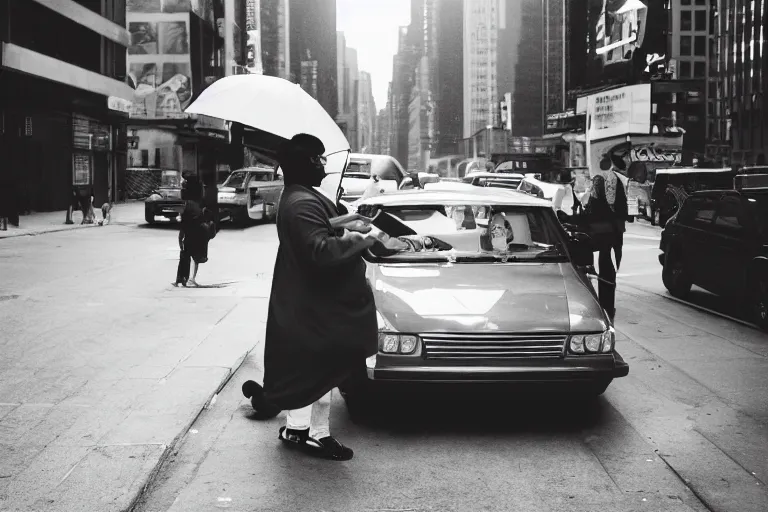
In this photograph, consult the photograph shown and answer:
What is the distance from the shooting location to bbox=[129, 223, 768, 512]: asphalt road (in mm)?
4691

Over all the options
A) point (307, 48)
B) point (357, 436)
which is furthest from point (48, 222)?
point (307, 48)

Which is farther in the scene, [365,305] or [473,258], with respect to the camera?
[473,258]

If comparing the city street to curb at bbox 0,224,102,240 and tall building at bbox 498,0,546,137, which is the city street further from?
tall building at bbox 498,0,546,137

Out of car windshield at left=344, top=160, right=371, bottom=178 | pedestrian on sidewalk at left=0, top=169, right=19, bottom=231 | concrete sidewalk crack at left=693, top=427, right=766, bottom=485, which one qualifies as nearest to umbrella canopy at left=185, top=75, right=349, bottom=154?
concrete sidewalk crack at left=693, top=427, right=766, bottom=485

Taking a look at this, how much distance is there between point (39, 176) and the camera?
3991 centimetres

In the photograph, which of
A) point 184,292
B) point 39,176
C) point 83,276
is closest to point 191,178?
point 184,292

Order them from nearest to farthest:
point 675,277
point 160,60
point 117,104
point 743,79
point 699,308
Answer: point 699,308 < point 675,277 < point 117,104 < point 160,60 < point 743,79

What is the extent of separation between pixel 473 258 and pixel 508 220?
2.30ft

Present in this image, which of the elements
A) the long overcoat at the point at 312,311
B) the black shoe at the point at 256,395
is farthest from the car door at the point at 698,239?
the long overcoat at the point at 312,311

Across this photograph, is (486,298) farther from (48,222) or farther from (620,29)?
(620,29)

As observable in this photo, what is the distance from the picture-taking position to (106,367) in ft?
25.9

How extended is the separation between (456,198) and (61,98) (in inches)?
1465

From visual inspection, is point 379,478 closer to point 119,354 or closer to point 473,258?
point 473,258

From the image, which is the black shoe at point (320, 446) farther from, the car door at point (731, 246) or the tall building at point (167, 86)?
the tall building at point (167, 86)
